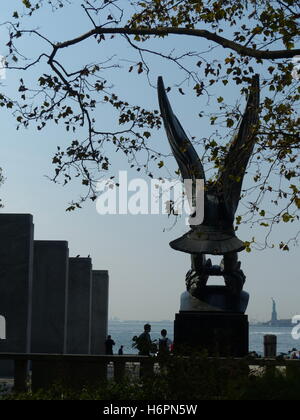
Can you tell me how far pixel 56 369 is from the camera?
11734 mm

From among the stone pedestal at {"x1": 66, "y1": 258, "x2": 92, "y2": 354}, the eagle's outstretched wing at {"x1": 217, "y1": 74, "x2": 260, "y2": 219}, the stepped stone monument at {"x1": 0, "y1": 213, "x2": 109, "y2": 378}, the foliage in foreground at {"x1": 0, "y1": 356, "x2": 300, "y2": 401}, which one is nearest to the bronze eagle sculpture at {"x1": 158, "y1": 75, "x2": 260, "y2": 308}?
the eagle's outstretched wing at {"x1": 217, "y1": 74, "x2": 260, "y2": 219}

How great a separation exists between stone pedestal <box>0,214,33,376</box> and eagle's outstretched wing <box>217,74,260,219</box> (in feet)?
38.6

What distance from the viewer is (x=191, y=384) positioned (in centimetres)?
923

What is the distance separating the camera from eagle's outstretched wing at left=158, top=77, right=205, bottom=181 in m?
16.7

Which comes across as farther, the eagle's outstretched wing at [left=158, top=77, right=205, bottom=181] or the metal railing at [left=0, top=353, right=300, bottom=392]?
the eagle's outstretched wing at [left=158, top=77, right=205, bottom=181]

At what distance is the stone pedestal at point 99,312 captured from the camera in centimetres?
4688

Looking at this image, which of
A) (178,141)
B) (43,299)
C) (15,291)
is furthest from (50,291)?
(178,141)

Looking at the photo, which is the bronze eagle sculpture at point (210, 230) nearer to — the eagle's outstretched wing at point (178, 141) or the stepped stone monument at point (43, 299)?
the eagle's outstretched wing at point (178, 141)

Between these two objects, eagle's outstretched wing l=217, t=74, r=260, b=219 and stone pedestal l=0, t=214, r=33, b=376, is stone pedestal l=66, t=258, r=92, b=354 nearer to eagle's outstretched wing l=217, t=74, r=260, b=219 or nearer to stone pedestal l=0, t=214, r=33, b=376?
stone pedestal l=0, t=214, r=33, b=376

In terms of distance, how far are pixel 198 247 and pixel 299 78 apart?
5.70 m

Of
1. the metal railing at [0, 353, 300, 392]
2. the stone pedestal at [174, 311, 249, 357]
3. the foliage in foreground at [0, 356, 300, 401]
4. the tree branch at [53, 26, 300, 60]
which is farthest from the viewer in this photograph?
the stone pedestal at [174, 311, 249, 357]

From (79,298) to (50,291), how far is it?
21.4ft

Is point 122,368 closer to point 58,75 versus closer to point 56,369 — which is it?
point 56,369

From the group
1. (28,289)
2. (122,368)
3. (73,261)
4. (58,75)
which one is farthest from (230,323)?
(73,261)
